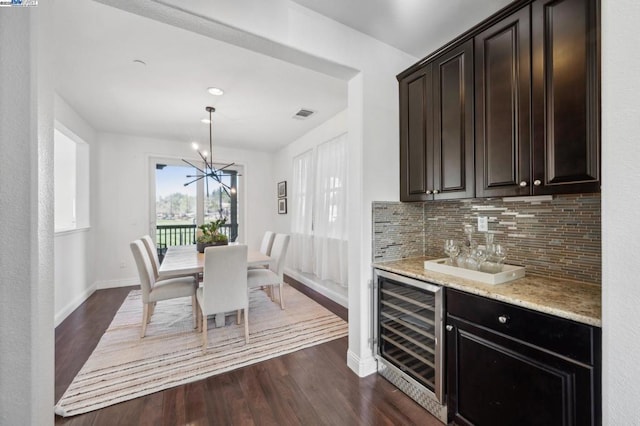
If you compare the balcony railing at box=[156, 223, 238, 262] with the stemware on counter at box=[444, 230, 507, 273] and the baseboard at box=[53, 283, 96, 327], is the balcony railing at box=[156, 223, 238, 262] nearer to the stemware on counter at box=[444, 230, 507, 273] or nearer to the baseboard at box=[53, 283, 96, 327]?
the baseboard at box=[53, 283, 96, 327]

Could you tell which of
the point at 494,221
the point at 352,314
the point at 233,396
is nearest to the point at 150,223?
the point at 233,396

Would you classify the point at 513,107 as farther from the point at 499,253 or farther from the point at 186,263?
the point at 186,263

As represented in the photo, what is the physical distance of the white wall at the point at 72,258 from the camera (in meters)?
3.10

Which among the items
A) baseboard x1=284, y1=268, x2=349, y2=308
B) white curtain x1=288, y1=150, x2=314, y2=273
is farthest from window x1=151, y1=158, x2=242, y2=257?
baseboard x1=284, y1=268, x2=349, y2=308

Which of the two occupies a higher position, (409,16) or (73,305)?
(409,16)

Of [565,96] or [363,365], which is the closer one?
Answer: [565,96]

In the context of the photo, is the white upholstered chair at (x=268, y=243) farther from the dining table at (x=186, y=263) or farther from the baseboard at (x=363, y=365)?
the baseboard at (x=363, y=365)

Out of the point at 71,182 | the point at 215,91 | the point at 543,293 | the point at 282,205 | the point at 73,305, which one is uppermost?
the point at 215,91

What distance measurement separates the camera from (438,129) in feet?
6.46

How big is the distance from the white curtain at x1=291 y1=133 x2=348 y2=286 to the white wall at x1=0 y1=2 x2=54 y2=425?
2.92 meters

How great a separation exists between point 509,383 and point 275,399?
1423 millimetres

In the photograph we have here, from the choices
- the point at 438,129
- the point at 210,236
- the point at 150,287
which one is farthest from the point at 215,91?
the point at 438,129
